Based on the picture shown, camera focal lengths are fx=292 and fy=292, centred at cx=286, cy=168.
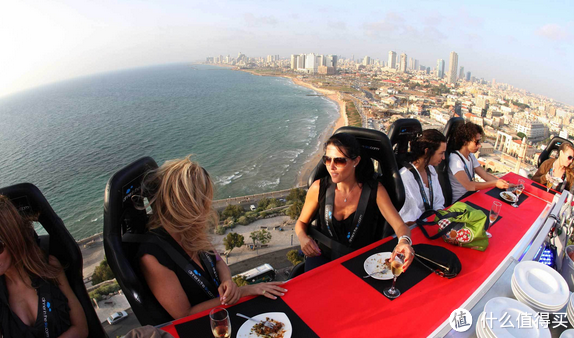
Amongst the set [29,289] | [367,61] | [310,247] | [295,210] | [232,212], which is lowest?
[232,212]

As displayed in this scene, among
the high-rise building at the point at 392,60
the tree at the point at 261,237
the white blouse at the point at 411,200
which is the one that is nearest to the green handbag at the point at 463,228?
the white blouse at the point at 411,200

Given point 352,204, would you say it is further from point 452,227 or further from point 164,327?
point 164,327

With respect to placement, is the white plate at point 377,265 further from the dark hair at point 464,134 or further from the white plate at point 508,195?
the dark hair at point 464,134

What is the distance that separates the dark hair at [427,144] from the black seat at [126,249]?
259 centimetres

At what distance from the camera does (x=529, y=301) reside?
1.26 m

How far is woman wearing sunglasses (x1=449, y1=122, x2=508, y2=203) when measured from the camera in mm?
3354

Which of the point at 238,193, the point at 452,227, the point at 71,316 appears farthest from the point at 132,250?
the point at 238,193

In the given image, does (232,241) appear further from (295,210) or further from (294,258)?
(295,210)

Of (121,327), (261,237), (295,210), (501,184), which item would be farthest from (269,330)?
(295,210)

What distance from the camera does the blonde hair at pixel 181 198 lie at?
1571 mm

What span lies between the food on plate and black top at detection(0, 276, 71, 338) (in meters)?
1.14

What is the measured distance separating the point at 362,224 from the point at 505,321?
1.25 meters

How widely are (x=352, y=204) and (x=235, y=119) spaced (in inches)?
2086

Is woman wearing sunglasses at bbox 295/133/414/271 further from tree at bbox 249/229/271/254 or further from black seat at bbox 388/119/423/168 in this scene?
tree at bbox 249/229/271/254
